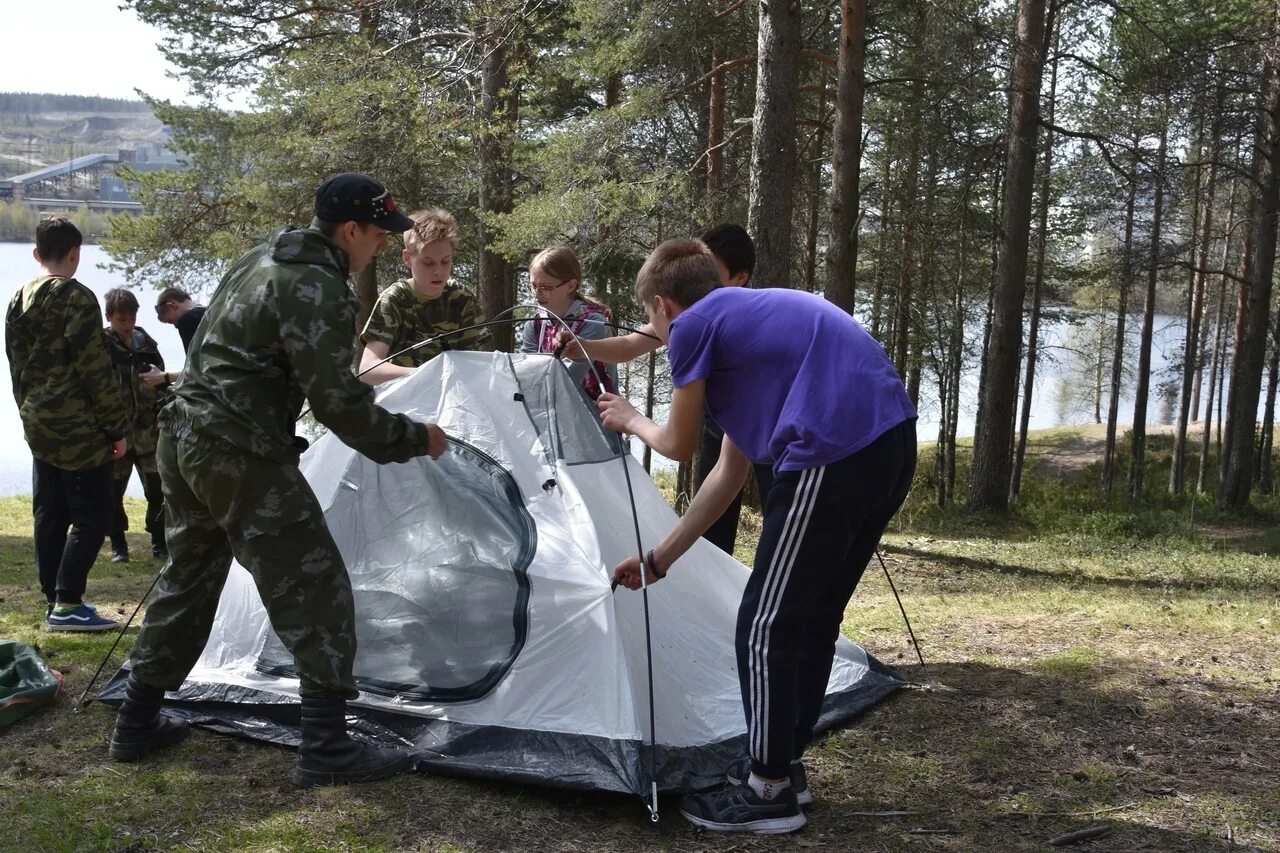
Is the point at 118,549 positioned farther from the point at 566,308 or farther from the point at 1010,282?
the point at 1010,282

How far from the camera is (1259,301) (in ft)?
48.8

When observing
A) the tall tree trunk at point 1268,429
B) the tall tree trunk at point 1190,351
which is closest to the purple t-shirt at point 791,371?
the tall tree trunk at point 1268,429

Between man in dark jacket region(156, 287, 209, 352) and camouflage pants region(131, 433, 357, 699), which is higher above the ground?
man in dark jacket region(156, 287, 209, 352)

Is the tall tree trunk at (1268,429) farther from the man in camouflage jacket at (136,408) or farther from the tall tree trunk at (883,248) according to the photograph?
the man in camouflage jacket at (136,408)

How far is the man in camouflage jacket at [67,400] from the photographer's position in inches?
201

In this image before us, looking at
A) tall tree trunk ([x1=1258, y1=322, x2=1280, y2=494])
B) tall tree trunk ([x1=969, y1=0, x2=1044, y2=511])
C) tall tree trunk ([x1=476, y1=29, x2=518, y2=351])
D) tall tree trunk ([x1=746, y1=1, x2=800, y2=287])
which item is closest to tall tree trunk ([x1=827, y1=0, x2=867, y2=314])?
tall tree trunk ([x1=746, y1=1, x2=800, y2=287])

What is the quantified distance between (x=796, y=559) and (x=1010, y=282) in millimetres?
10344

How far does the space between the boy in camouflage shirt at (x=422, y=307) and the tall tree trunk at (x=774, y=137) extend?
4008mm

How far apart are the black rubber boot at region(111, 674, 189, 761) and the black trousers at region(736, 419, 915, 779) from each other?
1944 mm

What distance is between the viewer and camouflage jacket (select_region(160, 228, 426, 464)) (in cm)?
311

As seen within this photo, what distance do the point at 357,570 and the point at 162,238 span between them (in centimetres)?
1564

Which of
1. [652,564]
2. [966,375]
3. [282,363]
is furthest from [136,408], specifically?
[966,375]

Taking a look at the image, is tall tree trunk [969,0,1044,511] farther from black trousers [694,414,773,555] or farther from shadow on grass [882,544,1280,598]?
black trousers [694,414,773,555]

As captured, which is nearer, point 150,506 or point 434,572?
point 434,572
